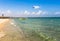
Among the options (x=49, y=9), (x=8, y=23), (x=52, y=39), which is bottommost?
(x=52, y=39)

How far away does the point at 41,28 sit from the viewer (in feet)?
15.3

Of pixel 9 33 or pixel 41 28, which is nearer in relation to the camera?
pixel 9 33

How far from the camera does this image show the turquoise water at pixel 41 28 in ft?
15.2

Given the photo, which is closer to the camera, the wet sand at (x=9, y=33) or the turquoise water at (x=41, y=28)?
the wet sand at (x=9, y=33)

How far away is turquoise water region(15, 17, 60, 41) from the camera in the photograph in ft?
15.2

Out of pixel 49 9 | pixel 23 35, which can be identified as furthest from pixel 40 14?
pixel 23 35

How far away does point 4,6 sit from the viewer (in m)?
4.46

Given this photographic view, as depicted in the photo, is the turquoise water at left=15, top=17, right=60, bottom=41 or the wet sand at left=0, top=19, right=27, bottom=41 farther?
the turquoise water at left=15, top=17, right=60, bottom=41

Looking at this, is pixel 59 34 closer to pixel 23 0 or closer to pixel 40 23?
pixel 40 23

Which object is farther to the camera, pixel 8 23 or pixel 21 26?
pixel 21 26

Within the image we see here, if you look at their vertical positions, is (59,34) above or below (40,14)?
below

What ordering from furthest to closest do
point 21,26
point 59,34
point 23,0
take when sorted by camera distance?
point 21,26
point 59,34
point 23,0

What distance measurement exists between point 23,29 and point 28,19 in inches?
18.6

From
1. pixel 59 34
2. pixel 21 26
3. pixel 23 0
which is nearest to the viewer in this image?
pixel 23 0
